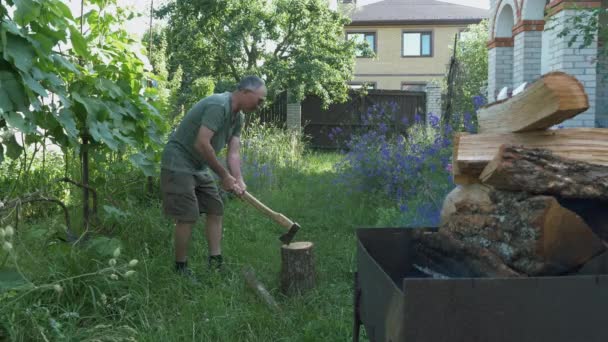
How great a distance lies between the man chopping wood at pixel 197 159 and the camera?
396 centimetres

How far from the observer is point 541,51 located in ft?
30.4

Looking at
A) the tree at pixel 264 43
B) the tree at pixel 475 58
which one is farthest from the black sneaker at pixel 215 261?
the tree at pixel 264 43

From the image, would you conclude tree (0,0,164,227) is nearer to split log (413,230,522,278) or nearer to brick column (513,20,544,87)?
split log (413,230,522,278)

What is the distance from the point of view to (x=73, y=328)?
2932mm

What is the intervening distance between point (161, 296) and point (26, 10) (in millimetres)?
1827

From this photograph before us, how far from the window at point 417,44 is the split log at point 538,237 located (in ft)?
87.7

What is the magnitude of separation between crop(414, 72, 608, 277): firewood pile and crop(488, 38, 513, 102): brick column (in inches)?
351

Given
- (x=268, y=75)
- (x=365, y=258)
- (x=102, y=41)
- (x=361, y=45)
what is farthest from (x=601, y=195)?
(x=361, y=45)

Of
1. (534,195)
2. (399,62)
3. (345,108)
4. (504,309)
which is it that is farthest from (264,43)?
(504,309)

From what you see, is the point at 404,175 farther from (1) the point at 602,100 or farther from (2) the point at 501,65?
(2) the point at 501,65

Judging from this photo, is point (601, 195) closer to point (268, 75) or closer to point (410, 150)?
point (410, 150)

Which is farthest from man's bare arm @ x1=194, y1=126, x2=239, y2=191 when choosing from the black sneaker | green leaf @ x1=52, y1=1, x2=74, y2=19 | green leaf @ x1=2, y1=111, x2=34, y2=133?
green leaf @ x1=2, y1=111, x2=34, y2=133

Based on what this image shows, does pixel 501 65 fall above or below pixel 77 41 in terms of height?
above

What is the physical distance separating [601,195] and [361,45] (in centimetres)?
1764
